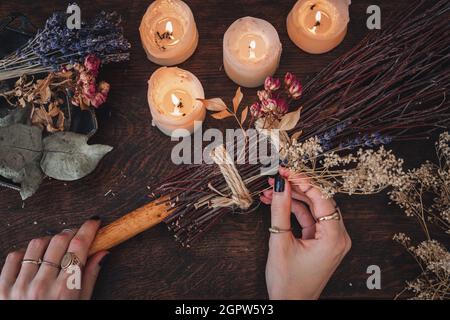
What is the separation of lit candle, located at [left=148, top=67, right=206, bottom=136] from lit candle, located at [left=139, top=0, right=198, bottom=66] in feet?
0.17

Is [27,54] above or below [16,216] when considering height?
above

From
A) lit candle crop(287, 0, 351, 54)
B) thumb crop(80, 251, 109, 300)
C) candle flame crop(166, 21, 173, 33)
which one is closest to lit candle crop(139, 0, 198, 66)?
candle flame crop(166, 21, 173, 33)

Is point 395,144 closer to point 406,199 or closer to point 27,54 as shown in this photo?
point 406,199

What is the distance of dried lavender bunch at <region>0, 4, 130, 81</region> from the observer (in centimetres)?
93

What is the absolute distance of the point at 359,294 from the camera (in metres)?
1.00

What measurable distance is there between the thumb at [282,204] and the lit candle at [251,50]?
24 cm

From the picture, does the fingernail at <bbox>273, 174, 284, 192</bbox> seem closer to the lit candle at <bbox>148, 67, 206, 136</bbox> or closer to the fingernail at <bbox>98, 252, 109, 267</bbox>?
the lit candle at <bbox>148, 67, 206, 136</bbox>

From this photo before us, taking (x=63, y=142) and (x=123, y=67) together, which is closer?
(x=63, y=142)

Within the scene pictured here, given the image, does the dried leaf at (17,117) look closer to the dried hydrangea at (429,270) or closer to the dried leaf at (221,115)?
the dried leaf at (221,115)

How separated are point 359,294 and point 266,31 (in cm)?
60

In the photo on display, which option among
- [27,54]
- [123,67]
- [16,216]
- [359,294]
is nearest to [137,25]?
[123,67]

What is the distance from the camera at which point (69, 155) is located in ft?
3.17

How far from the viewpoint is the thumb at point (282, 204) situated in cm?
→ 94

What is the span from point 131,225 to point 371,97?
566mm
